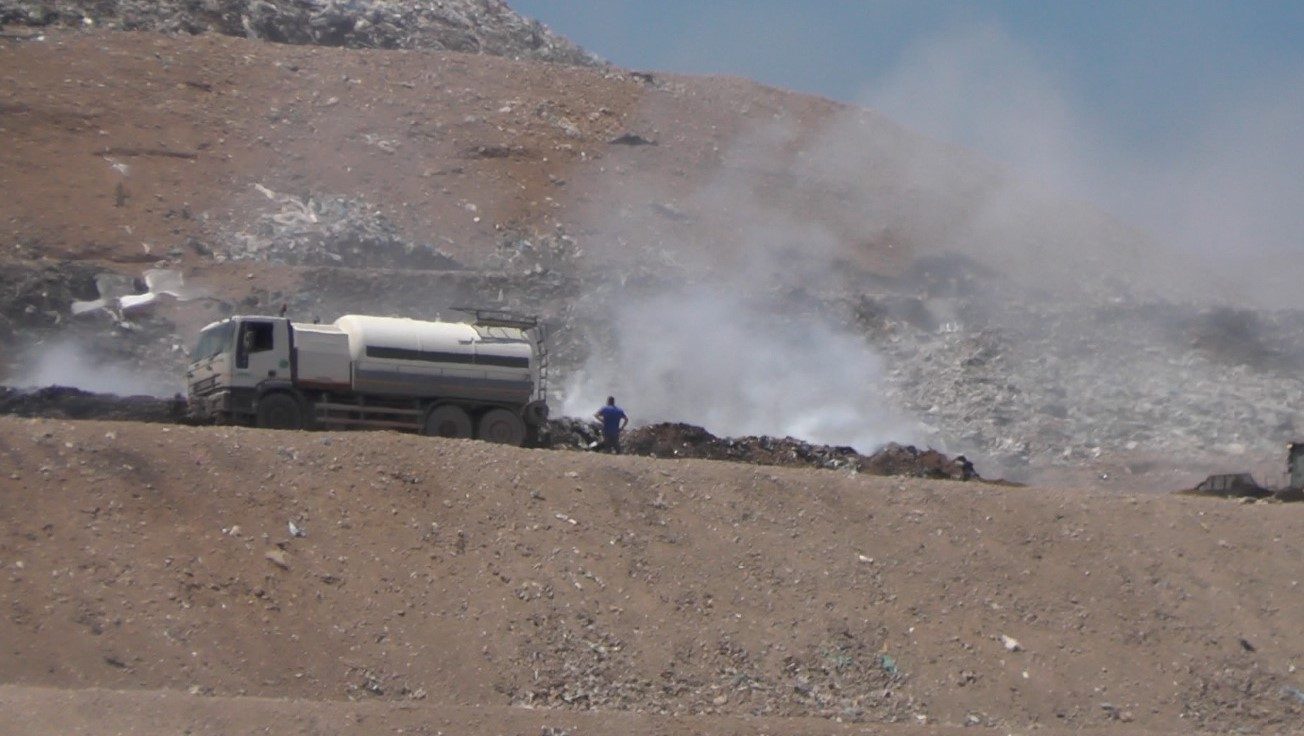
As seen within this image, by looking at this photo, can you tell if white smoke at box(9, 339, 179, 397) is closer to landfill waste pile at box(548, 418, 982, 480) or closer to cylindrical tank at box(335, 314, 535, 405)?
cylindrical tank at box(335, 314, 535, 405)

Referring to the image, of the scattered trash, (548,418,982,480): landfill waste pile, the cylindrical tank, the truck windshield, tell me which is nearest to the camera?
the truck windshield

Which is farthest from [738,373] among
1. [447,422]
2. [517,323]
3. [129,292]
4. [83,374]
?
[83,374]

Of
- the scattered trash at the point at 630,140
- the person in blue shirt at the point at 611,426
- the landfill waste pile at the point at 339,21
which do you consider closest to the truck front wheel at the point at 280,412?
the person in blue shirt at the point at 611,426

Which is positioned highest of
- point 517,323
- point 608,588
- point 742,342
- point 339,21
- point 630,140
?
point 339,21

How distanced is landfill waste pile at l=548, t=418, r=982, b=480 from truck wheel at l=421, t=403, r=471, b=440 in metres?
1.59

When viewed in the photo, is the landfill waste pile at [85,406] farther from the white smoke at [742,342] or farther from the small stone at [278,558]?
the white smoke at [742,342]

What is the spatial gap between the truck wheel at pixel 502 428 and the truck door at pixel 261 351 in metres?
2.49

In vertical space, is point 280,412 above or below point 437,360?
below

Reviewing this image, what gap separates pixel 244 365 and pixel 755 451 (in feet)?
22.3

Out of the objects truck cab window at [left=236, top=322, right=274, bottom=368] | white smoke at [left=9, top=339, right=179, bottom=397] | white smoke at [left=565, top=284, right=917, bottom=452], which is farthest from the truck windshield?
white smoke at [left=565, top=284, right=917, bottom=452]

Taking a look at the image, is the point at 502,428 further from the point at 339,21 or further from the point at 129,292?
Answer: the point at 339,21

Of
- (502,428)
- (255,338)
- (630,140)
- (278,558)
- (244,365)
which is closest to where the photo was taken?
(278,558)

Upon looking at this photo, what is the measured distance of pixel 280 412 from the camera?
20859 mm

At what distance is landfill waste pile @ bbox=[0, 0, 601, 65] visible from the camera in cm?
4306
